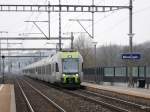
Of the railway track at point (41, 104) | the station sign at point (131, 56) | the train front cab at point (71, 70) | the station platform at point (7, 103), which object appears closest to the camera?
the station platform at point (7, 103)

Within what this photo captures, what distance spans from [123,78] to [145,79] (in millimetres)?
6175

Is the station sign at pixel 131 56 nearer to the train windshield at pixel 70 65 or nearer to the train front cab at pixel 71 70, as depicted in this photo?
the train front cab at pixel 71 70

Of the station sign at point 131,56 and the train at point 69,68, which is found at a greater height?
the station sign at point 131,56

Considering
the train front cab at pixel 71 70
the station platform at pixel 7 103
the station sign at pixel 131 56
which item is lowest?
the station platform at pixel 7 103

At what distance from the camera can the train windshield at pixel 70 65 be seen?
37906 mm

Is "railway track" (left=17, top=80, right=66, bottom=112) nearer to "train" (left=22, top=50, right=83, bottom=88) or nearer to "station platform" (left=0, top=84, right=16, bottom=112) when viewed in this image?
"station platform" (left=0, top=84, right=16, bottom=112)

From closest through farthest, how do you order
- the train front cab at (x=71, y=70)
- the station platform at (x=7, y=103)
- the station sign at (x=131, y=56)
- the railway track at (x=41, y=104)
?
the station platform at (x=7, y=103)
the railway track at (x=41, y=104)
the station sign at (x=131, y=56)
the train front cab at (x=71, y=70)

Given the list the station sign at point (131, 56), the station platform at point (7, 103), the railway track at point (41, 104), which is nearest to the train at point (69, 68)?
the station sign at point (131, 56)

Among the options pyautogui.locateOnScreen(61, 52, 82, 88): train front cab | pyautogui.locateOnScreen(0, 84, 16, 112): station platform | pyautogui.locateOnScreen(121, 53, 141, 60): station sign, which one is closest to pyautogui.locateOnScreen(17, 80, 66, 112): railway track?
pyautogui.locateOnScreen(0, 84, 16, 112): station platform

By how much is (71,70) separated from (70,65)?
462 millimetres

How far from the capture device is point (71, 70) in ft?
125

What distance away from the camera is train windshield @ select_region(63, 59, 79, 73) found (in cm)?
3791

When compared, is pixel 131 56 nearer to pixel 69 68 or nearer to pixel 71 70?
pixel 71 70

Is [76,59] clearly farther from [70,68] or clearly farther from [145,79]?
[145,79]
